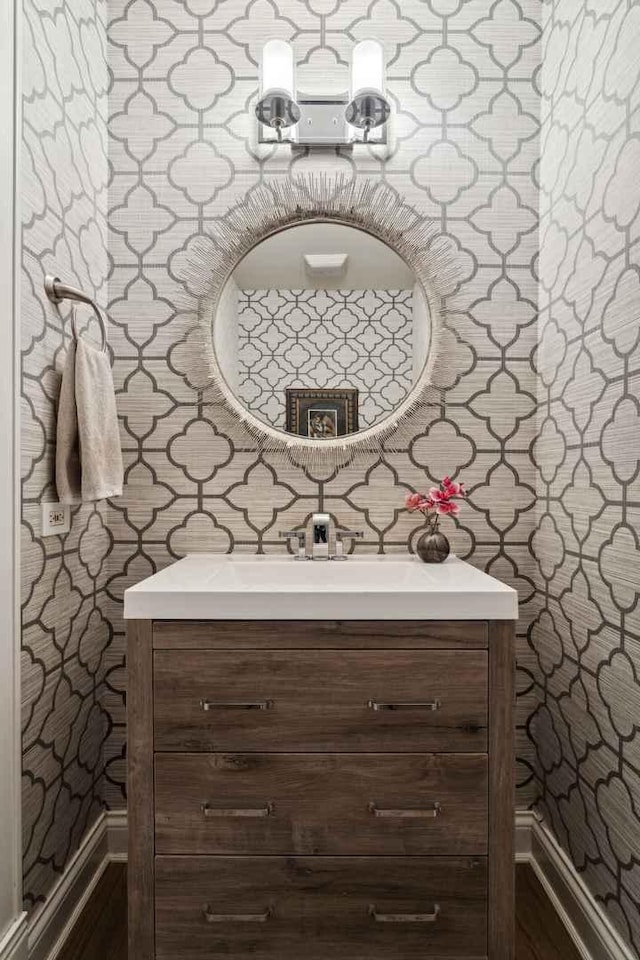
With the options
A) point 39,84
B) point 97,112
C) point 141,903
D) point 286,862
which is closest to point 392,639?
point 286,862

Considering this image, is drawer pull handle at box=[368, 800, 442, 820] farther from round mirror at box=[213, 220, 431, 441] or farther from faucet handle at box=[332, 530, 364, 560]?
round mirror at box=[213, 220, 431, 441]

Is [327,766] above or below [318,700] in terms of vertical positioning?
below

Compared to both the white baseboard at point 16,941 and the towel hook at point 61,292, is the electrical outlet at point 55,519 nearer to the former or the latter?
the towel hook at point 61,292

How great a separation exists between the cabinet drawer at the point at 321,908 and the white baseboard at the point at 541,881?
32cm

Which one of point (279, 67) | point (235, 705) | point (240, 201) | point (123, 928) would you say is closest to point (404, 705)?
point (235, 705)

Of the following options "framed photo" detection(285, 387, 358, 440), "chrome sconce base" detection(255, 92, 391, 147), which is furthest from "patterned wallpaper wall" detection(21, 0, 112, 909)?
"framed photo" detection(285, 387, 358, 440)

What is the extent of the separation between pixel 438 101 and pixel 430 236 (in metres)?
0.41

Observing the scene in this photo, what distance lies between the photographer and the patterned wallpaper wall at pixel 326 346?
1823 mm

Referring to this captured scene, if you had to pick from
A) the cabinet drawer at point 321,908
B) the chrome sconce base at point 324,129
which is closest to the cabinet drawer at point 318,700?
the cabinet drawer at point 321,908

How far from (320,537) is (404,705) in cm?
58

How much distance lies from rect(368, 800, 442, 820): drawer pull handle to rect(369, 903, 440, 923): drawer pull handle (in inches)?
7.7

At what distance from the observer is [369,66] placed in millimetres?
1705

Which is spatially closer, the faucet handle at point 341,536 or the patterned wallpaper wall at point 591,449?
the patterned wallpaper wall at point 591,449

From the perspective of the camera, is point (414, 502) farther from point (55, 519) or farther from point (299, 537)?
point (55, 519)
